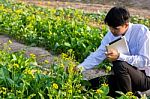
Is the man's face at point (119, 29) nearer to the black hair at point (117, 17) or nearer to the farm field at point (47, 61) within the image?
the black hair at point (117, 17)

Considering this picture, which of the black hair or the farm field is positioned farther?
the black hair

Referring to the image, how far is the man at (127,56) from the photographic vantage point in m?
5.22

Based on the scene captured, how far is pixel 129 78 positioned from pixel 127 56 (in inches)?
9.7

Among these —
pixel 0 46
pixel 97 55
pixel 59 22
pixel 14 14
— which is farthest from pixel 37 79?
pixel 14 14

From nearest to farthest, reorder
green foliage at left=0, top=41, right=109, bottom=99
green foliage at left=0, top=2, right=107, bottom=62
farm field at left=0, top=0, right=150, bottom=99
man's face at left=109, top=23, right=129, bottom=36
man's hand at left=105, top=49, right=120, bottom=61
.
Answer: green foliage at left=0, top=41, right=109, bottom=99
farm field at left=0, top=0, right=150, bottom=99
man's hand at left=105, top=49, right=120, bottom=61
man's face at left=109, top=23, right=129, bottom=36
green foliage at left=0, top=2, right=107, bottom=62

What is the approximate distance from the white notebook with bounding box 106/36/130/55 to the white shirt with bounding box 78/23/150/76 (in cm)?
9

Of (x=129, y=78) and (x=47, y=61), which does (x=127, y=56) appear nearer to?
(x=129, y=78)

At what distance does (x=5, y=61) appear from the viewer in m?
5.98

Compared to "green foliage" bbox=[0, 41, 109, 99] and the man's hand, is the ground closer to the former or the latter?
"green foliage" bbox=[0, 41, 109, 99]

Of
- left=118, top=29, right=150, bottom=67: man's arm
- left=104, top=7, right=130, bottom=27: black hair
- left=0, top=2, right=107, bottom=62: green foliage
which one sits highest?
left=104, top=7, right=130, bottom=27: black hair

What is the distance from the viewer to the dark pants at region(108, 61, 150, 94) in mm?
5238

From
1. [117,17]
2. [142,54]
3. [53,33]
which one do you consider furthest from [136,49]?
[53,33]

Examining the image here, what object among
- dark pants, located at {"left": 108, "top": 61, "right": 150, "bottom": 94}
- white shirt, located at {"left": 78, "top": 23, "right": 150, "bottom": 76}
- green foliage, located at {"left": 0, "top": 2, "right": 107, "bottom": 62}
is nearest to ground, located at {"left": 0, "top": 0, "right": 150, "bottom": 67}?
green foliage, located at {"left": 0, "top": 2, "right": 107, "bottom": 62}

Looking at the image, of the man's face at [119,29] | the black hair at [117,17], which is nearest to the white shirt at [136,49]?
the man's face at [119,29]
